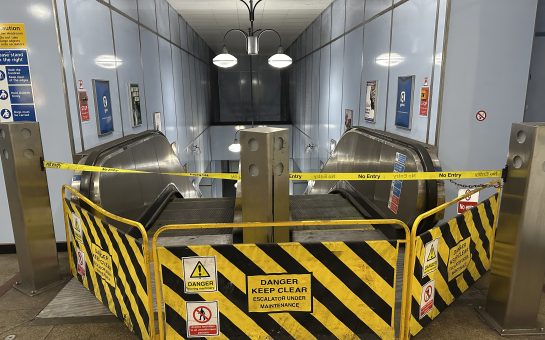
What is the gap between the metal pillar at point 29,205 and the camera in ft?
11.9

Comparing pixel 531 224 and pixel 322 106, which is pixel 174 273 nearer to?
pixel 531 224

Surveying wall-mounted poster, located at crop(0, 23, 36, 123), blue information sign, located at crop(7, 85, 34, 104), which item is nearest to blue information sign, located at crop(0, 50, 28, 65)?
wall-mounted poster, located at crop(0, 23, 36, 123)

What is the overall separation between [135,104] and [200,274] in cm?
484

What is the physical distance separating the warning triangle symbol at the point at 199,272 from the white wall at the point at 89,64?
2.78 m

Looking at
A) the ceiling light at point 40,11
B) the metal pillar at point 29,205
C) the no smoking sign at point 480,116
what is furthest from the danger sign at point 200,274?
the no smoking sign at point 480,116

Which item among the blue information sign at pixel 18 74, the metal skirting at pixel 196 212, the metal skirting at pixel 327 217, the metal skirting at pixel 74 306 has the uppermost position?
the blue information sign at pixel 18 74

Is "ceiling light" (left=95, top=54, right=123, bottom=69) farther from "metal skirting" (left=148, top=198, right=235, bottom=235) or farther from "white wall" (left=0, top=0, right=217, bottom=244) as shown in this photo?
"metal skirting" (left=148, top=198, right=235, bottom=235)

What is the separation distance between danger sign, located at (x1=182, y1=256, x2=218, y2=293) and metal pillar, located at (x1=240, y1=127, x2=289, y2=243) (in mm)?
472

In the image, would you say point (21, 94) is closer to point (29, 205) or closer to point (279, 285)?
point (29, 205)

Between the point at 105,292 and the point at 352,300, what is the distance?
→ 2094 millimetres

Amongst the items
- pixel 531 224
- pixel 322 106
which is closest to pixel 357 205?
pixel 531 224

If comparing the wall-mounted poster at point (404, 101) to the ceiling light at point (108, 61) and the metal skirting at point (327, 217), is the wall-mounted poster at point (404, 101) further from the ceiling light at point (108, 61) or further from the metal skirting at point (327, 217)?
the ceiling light at point (108, 61)

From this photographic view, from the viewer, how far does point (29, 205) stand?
147 inches

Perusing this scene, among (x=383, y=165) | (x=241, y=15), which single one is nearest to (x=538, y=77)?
(x=383, y=165)
